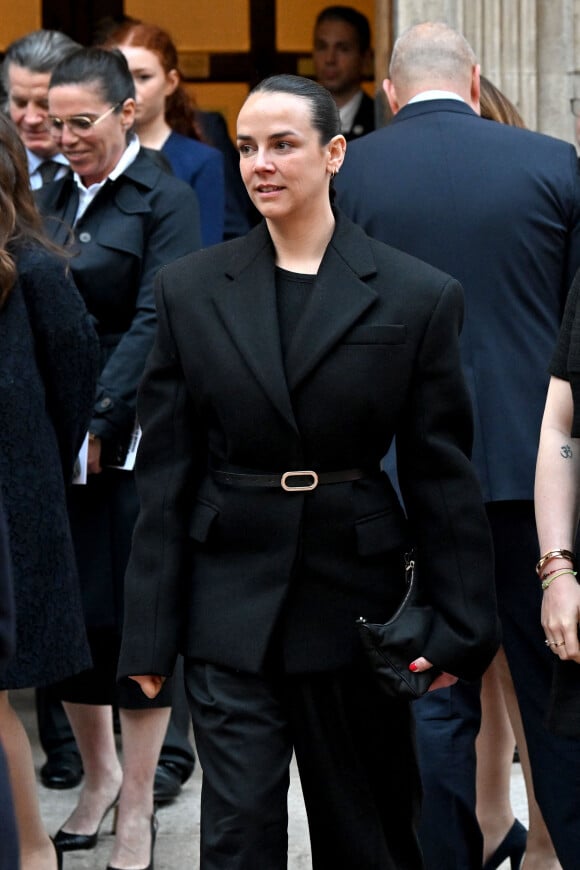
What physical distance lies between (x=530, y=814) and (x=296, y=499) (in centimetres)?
154

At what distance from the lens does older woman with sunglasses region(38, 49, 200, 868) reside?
4766 millimetres

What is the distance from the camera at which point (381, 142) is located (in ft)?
14.1

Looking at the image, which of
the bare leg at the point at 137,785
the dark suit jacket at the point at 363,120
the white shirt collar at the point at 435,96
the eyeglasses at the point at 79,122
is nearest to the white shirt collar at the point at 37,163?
the eyeglasses at the point at 79,122

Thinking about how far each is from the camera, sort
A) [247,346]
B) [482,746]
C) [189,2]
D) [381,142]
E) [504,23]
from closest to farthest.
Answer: [247,346]
[381,142]
[482,746]
[504,23]
[189,2]

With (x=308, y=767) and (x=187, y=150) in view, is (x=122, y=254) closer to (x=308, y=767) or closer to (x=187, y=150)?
(x=187, y=150)

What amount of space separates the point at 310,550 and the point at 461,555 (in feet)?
0.96

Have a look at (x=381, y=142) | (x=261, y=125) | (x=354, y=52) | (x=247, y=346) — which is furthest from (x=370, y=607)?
(x=354, y=52)

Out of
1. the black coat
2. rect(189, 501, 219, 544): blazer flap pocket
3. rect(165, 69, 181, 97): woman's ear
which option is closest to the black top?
rect(189, 501, 219, 544): blazer flap pocket

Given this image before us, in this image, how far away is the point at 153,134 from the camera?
589 cm

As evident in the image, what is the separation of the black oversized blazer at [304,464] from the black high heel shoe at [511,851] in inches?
48.3

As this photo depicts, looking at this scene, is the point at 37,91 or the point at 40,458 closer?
the point at 40,458

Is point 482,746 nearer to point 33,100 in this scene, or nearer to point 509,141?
point 509,141

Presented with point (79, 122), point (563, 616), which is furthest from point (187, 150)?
point (563, 616)

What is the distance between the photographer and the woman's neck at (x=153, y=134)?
5.87 metres
